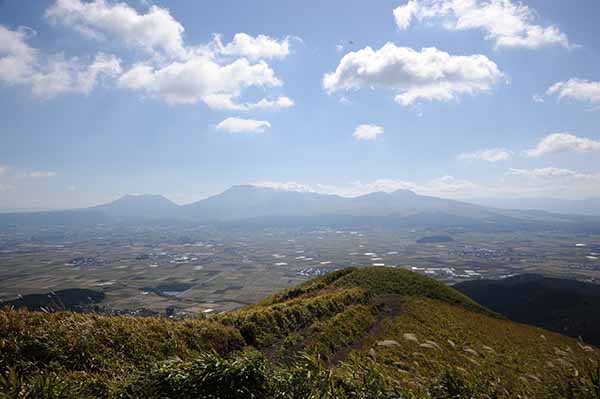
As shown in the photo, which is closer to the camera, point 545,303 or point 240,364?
point 240,364

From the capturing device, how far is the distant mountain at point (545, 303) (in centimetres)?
7788

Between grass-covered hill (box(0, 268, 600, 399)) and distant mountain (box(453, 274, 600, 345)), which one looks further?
distant mountain (box(453, 274, 600, 345))

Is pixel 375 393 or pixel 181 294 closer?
pixel 375 393

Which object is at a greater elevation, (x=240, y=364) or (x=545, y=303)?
(x=240, y=364)

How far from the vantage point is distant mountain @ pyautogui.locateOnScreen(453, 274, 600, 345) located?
3066 inches

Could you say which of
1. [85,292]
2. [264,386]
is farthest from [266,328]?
[85,292]

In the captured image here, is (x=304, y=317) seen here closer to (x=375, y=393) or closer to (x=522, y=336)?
(x=375, y=393)

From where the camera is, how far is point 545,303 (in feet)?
328

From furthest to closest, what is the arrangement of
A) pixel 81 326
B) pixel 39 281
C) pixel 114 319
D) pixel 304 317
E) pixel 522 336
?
pixel 39 281 → pixel 522 336 → pixel 304 317 → pixel 114 319 → pixel 81 326

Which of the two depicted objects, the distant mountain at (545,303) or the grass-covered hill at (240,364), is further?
the distant mountain at (545,303)

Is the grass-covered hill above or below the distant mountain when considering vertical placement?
above

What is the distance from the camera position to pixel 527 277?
14075 cm

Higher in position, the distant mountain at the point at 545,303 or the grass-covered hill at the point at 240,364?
the grass-covered hill at the point at 240,364

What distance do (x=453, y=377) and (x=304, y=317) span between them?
1486 centimetres
